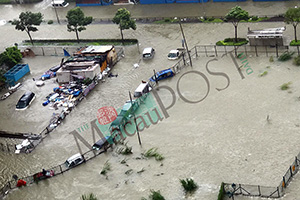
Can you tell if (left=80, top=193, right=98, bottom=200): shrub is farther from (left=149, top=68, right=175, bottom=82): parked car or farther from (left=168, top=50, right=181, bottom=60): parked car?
(left=168, top=50, right=181, bottom=60): parked car

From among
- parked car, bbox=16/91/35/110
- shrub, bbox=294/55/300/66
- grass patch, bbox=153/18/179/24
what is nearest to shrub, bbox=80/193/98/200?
parked car, bbox=16/91/35/110

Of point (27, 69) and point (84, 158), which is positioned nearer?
point (84, 158)

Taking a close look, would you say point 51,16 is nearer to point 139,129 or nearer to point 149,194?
point 139,129

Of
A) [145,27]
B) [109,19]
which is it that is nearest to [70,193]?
[145,27]

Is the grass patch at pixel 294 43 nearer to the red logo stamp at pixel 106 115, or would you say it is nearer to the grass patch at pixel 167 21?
the grass patch at pixel 167 21

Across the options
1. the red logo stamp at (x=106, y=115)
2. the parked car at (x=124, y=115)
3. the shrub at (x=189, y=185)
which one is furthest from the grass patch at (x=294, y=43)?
the shrub at (x=189, y=185)

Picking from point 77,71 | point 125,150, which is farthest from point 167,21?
point 125,150

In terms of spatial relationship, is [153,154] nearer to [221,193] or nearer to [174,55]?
[221,193]
